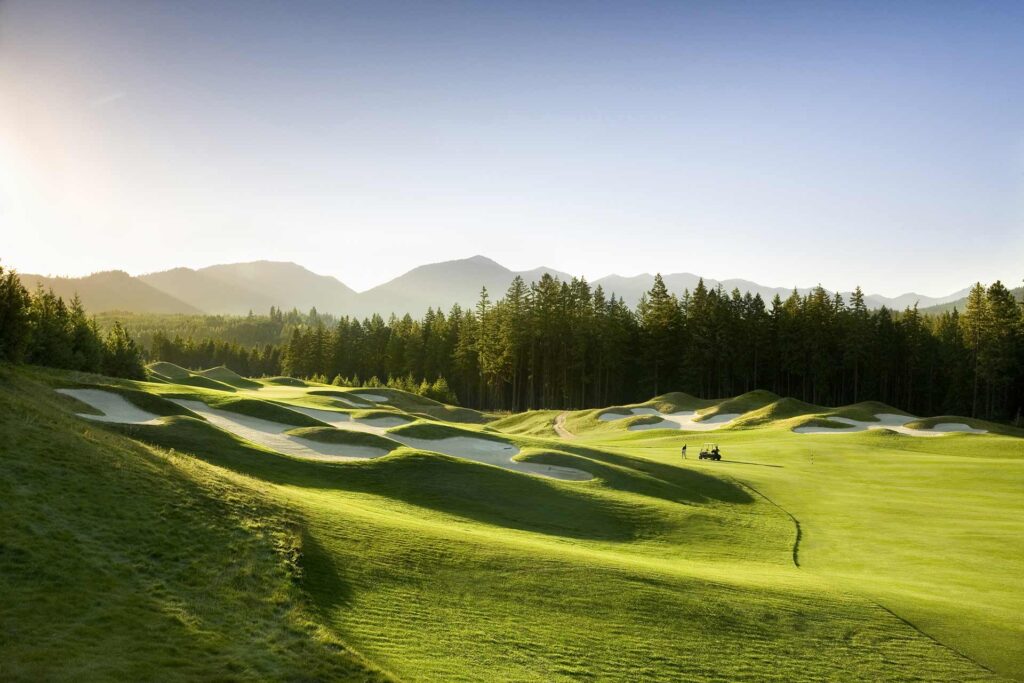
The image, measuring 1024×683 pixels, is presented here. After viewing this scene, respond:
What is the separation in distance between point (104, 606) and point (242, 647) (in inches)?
71.7

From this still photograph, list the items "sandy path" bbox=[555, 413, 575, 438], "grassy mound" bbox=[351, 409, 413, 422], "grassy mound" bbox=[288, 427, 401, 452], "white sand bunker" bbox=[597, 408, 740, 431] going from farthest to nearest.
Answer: "white sand bunker" bbox=[597, 408, 740, 431] < "sandy path" bbox=[555, 413, 575, 438] < "grassy mound" bbox=[351, 409, 413, 422] < "grassy mound" bbox=[288, 427, 401, 452]

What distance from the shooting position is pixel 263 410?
3284cm

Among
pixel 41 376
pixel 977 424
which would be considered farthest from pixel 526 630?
pixel 977 424

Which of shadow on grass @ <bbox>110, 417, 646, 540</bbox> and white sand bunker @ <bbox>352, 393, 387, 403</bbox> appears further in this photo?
white sand bunker @ <bbox>352, 393, 387, 403</bbox>

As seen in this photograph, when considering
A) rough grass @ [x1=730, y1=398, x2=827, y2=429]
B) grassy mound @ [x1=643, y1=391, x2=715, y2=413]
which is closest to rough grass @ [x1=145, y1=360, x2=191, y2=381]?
grassy mound @ [x1=643, y1=391, x2=715, y2=413]

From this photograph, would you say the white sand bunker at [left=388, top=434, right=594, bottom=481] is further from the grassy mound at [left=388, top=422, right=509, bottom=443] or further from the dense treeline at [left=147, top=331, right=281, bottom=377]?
the dense treeline at [left=147, top=331, right=281, bottom=377]

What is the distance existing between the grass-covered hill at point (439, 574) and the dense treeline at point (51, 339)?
12.4 metres

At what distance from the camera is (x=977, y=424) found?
5375cm

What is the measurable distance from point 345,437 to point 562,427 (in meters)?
37.1

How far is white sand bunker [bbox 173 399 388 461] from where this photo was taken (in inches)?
986

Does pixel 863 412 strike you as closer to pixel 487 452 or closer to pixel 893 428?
pixel 893 428

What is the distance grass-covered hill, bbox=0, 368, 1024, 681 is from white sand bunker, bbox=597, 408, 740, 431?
33.4 metres

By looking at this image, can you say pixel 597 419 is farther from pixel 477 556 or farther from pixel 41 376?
pixel 477 556

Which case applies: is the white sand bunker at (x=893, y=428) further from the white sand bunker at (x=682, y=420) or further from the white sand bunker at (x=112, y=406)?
the white sand bunker at (x=112, y=406)
